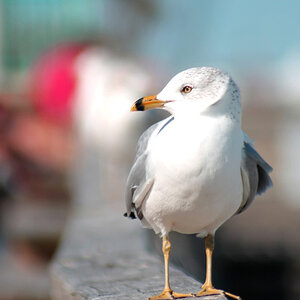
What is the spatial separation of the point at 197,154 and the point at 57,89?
19.2 feet

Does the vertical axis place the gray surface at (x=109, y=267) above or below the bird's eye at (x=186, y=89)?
below

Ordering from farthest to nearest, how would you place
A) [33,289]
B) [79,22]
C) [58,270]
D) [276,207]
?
1. [79,22]
2. [276,207]
3. [33,289]
4. [58,270]

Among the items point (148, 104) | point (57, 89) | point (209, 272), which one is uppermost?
point (57, 89)

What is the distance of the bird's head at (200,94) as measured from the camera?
2.21 m

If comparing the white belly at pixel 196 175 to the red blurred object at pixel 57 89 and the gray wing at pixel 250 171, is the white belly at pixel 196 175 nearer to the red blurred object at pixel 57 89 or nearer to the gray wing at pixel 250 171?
the gray wing at pixel 250 171

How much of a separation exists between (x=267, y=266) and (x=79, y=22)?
5.73 m

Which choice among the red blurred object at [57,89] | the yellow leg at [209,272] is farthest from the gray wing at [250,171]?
the red blurred object at [57,89]

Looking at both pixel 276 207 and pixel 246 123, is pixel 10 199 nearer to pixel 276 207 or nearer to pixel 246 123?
pixel 276 207

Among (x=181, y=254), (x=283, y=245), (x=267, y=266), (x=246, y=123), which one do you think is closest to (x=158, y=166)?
(x=181, y=254)

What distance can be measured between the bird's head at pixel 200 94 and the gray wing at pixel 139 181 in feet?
0.63

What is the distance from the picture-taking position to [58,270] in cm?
340

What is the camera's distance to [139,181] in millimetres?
2469

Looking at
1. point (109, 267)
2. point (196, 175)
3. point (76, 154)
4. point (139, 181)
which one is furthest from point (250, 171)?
point (76, 154)

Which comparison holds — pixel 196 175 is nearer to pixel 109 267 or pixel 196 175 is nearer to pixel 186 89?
pixel 186 89
